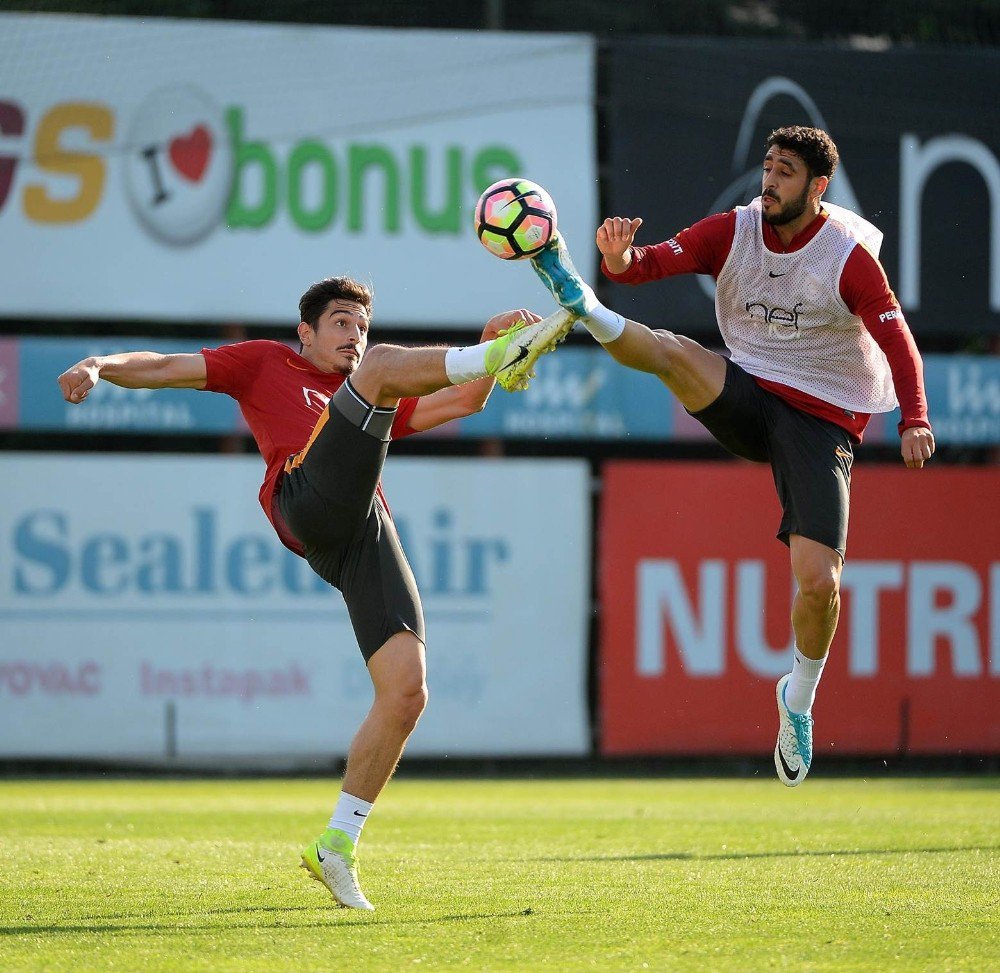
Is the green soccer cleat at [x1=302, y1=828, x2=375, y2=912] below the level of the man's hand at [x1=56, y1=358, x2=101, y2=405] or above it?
below

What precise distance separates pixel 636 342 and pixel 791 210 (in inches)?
37.0

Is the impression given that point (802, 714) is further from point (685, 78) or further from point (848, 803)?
point (685, 78)

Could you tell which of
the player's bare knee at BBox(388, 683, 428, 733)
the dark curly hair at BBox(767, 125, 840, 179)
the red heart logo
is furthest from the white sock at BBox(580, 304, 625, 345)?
the red heart logo

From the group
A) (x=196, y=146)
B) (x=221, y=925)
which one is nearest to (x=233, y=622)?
(x=196, y=146)

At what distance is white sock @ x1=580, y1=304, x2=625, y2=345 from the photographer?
646 centimetres

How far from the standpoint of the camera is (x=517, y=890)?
21.8 feet

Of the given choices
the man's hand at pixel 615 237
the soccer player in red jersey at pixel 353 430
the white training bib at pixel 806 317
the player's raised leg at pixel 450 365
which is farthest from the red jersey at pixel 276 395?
the white training bib at pixel 806 317

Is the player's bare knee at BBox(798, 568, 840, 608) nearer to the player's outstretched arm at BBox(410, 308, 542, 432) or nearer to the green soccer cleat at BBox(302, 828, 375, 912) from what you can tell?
the player's outstretched arm at BBox(410, 308, 542, 432)

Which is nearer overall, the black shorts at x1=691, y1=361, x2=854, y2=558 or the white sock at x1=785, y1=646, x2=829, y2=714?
the black shorts at x1=691, y1=361, x2=854, y2=558

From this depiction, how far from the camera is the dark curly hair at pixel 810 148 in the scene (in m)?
7.04

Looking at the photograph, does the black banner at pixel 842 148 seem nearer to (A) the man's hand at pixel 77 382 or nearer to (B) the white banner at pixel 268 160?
(B) the white banner at pixel 268 160

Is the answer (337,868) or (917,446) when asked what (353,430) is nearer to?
(337,868)

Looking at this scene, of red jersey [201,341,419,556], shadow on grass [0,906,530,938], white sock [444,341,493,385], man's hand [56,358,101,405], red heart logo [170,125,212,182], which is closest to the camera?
shadow on grass [0,906,530,938]

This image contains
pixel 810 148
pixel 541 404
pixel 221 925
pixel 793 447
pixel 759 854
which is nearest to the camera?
pixel 221 925
